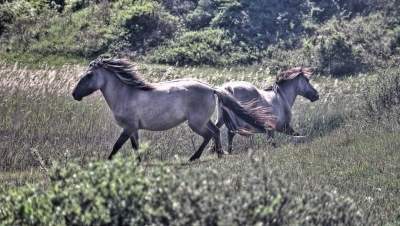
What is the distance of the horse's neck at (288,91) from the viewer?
15336mm

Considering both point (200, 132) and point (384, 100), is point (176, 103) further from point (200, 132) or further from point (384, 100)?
point (384, 100)

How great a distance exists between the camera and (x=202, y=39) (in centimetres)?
2530

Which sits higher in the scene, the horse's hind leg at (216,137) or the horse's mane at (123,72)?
the horse's mane at (123,72)

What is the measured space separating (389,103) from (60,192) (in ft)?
37.4

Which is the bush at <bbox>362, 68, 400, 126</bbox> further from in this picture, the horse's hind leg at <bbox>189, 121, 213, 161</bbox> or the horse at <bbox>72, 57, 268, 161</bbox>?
the horse at <bbox>72, 57, 268, 161</bbox>

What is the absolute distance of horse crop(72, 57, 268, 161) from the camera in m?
12.1

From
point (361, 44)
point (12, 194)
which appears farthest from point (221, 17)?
point (12, 194)

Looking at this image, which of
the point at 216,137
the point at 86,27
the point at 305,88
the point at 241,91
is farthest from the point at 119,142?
the point at 86,27

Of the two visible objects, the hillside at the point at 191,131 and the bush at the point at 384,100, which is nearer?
the hillside at the point at 191,131

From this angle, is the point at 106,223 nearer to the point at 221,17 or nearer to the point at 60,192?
the point at 60,192

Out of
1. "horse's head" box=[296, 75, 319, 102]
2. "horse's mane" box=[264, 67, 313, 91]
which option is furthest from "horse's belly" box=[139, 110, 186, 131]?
"horse's head" box=[296, 75, 319, 102]

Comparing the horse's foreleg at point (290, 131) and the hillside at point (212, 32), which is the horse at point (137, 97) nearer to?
the horse's foreleg at point (290, 131)

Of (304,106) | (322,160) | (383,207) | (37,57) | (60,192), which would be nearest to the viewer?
(60,192)

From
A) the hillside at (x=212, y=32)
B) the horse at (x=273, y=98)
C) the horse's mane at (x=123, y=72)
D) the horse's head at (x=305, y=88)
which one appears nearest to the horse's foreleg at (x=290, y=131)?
the horse at (x=273, y=98)
